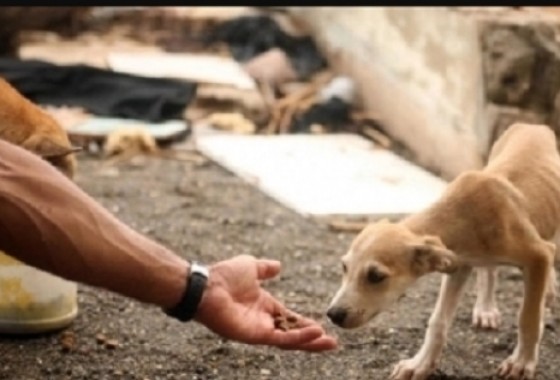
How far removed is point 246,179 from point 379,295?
1917 millimetres

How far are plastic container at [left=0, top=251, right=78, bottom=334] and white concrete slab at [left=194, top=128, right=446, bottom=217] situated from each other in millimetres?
1211

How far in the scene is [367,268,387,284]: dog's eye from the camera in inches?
98.7

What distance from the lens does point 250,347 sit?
2.87m

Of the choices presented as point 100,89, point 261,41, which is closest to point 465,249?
point 100,89

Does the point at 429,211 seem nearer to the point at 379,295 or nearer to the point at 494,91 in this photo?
the point at 379,295

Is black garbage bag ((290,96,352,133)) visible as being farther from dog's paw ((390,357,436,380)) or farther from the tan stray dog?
dog's paw ((390,357,436,380))

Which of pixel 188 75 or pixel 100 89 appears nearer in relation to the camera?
pixel 100 89

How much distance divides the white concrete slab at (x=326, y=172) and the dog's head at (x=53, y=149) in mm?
1180

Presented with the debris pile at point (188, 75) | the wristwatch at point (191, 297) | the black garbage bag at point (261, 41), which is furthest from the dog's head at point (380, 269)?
the black garbage bag at point (261, 41)

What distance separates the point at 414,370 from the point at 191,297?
2.11 ft

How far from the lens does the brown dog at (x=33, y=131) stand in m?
2.87

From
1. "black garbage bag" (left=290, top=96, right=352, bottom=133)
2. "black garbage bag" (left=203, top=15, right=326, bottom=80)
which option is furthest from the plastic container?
"black garbage bag" (left=203, top=15, right=326, bottom=80)

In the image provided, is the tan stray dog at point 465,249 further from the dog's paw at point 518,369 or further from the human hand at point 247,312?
the human hand at point 247,312

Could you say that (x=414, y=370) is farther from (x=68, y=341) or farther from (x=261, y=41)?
(x=261, y=41)
